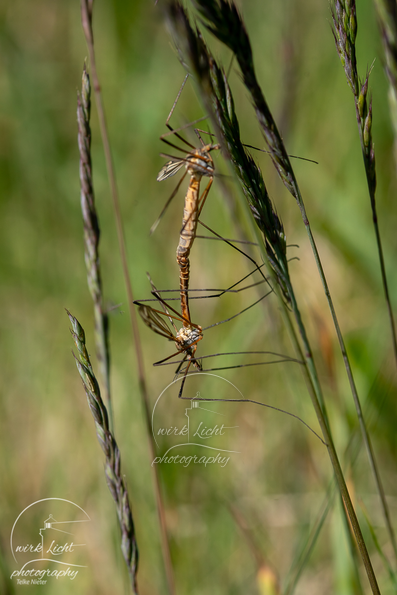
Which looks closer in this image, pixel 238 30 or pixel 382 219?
pixel 238 30

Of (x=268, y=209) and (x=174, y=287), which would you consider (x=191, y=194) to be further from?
(x=174, y=287)

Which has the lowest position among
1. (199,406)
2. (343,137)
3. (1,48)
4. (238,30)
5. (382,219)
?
(199,406)

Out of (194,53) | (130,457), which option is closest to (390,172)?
(130,457)

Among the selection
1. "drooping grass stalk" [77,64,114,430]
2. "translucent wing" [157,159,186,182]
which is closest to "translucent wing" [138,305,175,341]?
"drooping grass stalk" [77,64,114,430]

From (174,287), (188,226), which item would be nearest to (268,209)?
(188,226)

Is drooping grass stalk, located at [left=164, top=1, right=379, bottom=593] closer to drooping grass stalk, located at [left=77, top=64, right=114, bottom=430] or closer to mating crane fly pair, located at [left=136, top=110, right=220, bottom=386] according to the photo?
drooping grass stalk, located at [left=77, top=64, right=114, bottom=430]

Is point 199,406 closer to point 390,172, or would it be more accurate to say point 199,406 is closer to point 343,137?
point 390,172
